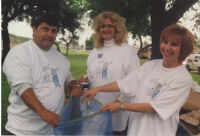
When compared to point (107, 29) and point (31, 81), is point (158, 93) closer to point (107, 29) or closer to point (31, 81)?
point (31, 81)

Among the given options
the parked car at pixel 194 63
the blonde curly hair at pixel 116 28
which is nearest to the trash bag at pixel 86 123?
the blonde curly hair at pixel 116 28

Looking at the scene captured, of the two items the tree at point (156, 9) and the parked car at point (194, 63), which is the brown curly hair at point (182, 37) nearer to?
the tree at point (156, 9)

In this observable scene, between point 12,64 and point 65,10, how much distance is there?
18808 mm

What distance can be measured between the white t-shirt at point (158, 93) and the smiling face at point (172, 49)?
63 millimetres

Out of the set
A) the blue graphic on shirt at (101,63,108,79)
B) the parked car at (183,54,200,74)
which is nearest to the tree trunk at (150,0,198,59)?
the blue graphic on shirt at (101,63,108,79)

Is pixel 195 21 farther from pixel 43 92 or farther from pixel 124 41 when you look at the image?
pixel 43 92

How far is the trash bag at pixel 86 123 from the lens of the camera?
1540 millimetres

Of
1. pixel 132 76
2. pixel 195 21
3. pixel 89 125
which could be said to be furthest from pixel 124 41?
pixel 195 21

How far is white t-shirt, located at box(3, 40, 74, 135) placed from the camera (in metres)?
1.79

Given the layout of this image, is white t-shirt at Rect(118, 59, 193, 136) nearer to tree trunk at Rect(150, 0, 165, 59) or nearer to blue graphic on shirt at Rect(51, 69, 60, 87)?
blue graphic on shirt at Rect(51, 69, 60, 87)

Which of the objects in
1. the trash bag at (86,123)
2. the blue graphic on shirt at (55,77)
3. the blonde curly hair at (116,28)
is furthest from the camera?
the blonde curly hair at (116,28)

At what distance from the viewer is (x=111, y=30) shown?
2936 millimetres

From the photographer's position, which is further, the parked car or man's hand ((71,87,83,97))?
the parked car

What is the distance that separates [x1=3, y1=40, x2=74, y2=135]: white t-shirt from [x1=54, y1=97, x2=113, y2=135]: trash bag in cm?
22
